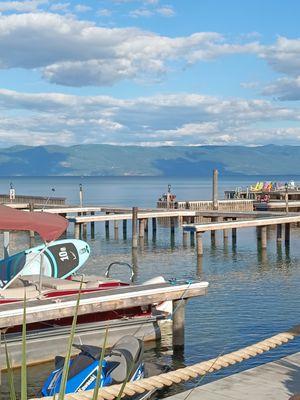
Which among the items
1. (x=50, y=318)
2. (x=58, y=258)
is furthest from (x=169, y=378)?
(x=58, y=258)

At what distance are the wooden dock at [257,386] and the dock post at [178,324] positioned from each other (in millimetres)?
4428

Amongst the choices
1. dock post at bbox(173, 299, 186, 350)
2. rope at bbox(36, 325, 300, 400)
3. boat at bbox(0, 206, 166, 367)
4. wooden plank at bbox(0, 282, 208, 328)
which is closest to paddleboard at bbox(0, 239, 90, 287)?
boat at bbox(0, 206, 166, 367)

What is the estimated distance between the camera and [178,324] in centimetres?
1435

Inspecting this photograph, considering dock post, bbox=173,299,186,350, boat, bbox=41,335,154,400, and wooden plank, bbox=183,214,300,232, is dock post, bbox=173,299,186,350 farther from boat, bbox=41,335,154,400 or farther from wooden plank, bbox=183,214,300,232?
wooden plank, bbox=183,214,300,232

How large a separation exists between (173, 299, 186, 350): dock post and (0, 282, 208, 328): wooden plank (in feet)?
1.12

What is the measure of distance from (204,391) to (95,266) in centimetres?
2096

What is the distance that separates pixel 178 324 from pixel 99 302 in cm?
258

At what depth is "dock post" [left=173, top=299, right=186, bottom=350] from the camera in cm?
1415

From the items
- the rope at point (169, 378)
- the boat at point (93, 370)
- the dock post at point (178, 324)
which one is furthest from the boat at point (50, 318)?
the rope at point (169, 378)

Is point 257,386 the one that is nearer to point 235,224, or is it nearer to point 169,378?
point 169,378

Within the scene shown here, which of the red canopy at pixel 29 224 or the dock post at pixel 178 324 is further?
the dock post at pixel 178 324

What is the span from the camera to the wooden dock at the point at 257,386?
8406 mm

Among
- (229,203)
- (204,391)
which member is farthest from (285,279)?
(229,203)

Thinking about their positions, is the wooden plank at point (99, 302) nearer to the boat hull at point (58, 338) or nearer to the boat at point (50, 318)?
the boat at point (50, 318)
